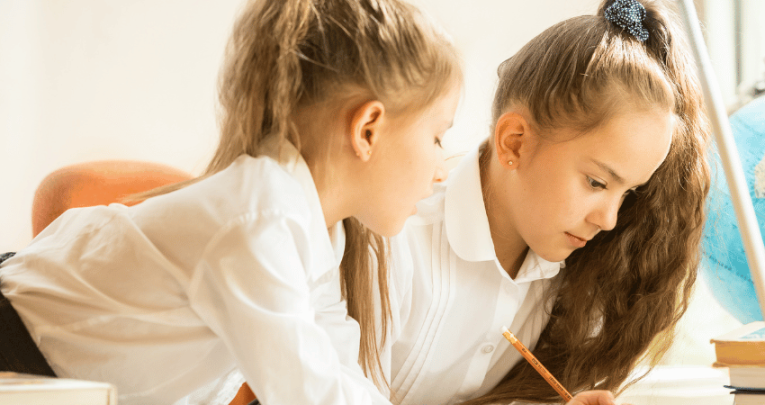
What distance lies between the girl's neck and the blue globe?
28 cm

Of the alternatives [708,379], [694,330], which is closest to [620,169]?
[708,379]

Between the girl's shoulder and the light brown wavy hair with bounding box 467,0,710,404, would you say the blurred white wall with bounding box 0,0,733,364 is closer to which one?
the light brown wavy hair with bounding box 467,0,710,404

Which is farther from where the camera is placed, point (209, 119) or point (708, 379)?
point (209, 119)

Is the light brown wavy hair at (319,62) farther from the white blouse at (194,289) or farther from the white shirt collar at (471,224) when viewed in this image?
the white shirt collar at (471,224)

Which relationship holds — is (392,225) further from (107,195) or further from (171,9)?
(171,9)

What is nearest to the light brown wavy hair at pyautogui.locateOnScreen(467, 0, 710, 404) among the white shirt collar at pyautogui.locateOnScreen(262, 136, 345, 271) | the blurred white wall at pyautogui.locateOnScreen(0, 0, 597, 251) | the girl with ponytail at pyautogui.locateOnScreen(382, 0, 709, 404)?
the girl with ponytail at pyautogui.locateOnScreen(382, 0, 709, 404)

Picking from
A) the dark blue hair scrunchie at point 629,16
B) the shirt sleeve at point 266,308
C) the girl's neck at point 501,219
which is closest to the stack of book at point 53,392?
the shirt sleeve at point 266,308

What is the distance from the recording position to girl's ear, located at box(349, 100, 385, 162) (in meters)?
0.55

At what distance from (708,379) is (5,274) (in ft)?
3.11

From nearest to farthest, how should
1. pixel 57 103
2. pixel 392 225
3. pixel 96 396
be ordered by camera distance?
pixel 96 396 < pixel 392 225 < pixel 57 103

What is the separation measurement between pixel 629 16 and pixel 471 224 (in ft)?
1.03

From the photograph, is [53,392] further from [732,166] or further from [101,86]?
[101,86]

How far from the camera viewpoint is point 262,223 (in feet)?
1.58

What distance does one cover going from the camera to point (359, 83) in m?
0.55
